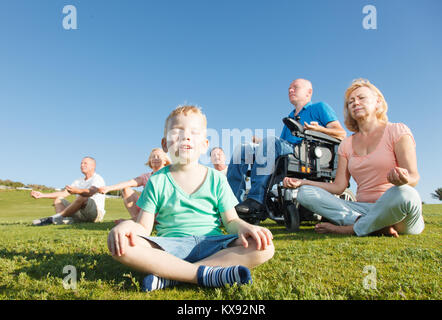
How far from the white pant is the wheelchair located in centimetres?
32

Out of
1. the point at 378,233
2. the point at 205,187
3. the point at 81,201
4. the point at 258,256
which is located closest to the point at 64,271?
the point at 205,187

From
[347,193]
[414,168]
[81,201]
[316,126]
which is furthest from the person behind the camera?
[81,201]

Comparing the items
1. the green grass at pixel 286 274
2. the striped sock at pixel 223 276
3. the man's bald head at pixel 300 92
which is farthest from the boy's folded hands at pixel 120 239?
the man's bald head at pixel 300 92

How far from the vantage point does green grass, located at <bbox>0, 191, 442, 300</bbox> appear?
5.41 ft

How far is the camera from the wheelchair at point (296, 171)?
14.1 feet

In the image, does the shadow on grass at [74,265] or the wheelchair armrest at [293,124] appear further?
the wheelchair armrest at [293,124]

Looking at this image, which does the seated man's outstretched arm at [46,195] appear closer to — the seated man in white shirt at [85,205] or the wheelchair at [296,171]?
the seated man in white shirt at [85,205]

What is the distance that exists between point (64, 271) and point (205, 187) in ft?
3.96

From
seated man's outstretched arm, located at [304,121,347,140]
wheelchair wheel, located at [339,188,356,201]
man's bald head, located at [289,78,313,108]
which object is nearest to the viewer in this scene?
seated man's outstretched arm, located at [304,121,347,140]

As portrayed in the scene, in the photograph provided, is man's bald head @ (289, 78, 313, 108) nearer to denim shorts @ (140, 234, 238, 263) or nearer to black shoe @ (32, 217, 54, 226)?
denim shorts @ (140, 234, 238, 263)

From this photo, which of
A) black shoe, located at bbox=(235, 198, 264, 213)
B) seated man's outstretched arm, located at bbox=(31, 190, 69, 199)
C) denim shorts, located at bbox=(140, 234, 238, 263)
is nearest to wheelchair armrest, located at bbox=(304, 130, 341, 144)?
black shoe, located at bbox=(235, 198, 264, 213)
